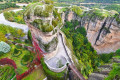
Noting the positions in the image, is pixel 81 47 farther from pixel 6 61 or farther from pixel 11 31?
pixel 11 31

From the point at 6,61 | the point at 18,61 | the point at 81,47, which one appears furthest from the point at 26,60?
the point at 81,47

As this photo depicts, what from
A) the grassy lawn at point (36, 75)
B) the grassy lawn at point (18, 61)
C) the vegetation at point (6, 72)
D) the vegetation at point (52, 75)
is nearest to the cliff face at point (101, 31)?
the vegetation at point (52, 75)

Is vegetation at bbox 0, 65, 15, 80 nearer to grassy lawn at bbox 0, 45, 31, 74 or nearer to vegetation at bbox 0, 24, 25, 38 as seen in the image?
grassy lawn at bbox 0, 45, 31, 74

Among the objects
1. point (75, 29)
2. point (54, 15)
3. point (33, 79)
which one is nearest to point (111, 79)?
point (33, 79)

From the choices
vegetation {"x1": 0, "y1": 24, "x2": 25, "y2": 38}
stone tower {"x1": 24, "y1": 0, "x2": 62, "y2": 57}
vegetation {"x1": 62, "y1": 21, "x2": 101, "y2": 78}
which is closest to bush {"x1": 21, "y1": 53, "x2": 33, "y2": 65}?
stone tower {"x1": 24, "y1": 0, "x2": 62, "y2": 57}

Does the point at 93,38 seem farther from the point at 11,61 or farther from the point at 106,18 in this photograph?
the point at 11,61
